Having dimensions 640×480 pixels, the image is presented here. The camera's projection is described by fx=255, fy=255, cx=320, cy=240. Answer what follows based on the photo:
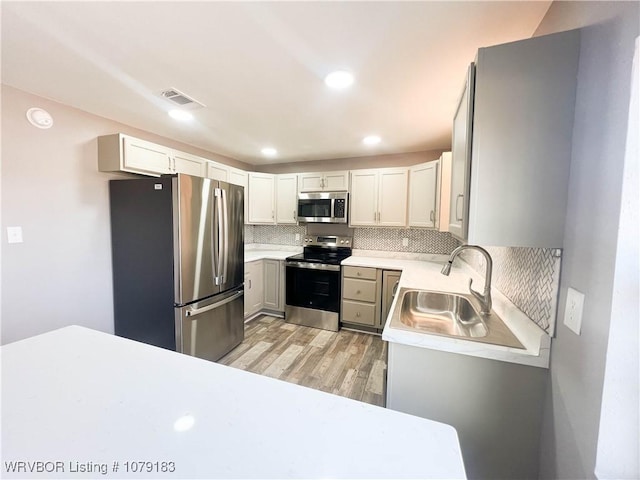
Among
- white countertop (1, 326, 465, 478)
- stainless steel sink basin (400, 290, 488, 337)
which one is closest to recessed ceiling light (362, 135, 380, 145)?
stainless steel sink basin (400, 290, 488, 337)

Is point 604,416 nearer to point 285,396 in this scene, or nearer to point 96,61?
point 285,396

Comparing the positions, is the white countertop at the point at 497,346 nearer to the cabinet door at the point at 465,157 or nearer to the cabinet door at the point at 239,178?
the cabinet door at the point at 465,157

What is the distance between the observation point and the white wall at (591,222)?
68 cm

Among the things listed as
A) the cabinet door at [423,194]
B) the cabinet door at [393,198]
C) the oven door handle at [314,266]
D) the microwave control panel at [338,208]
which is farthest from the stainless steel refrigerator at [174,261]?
the cabinet door at [423,194]

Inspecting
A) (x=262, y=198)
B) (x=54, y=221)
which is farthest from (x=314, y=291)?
(x=54, y=221)

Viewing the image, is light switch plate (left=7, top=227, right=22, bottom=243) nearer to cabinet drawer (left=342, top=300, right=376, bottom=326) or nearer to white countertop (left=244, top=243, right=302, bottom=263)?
white countertop (left=244, top=243, right=302, bottom=263)

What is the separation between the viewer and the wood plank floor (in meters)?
2.15

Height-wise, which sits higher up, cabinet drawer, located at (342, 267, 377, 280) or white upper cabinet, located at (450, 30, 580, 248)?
white upper cabinet, located at (450, 30, 580, 248)

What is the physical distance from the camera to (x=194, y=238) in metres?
2.14

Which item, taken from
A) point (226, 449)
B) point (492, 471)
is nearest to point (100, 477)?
point (226, 449)

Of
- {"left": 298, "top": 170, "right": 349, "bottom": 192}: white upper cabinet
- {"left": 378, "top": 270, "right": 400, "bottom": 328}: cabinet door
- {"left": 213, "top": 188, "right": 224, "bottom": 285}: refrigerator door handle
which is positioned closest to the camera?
{"left": 213, "top": 188, "right": 224, "bottom": 285}: refrigerator door handle

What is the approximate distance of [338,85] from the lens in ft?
5.51

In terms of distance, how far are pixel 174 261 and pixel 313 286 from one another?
5.57 feet

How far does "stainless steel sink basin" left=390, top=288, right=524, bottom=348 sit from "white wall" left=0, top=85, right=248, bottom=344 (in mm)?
2577
